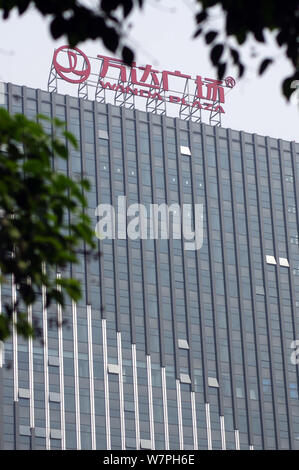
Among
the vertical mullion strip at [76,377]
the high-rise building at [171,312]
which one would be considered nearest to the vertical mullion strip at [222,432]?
the high-rise building at [171,312]

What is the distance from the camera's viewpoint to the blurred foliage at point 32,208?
1531 centimetres

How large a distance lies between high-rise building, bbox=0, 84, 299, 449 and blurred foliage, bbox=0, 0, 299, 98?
101475 mm

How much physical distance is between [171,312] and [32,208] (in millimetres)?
112367

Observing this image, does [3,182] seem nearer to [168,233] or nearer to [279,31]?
[279,31]

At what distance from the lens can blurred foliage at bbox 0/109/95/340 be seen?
50.2 ft

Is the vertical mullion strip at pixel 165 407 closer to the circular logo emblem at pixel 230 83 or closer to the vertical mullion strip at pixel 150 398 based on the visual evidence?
the vertical mullion strip at pixel 150 398

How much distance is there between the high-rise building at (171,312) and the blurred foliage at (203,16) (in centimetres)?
10148

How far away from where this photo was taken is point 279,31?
15477 mm

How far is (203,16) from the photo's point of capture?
16.1 m

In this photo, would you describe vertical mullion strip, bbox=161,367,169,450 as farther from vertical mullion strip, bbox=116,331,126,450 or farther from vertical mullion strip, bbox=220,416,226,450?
vertical mullion strip, bbox=220,416,226,450

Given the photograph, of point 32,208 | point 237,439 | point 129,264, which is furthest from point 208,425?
point 32,208

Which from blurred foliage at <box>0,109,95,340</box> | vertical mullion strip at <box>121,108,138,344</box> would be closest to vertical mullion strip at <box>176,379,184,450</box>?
vertical mullion strip at <box>121,108,138,344</box>
